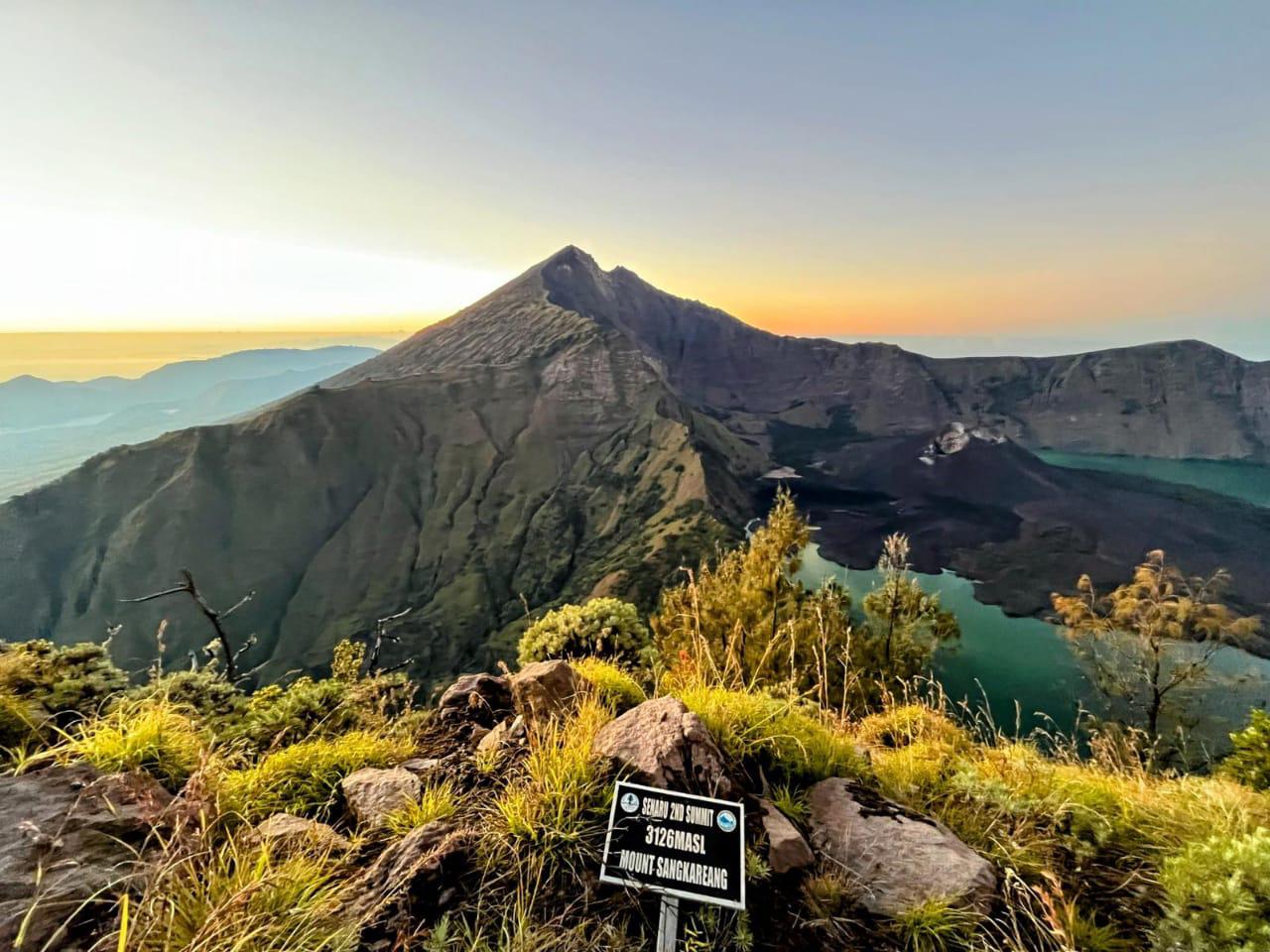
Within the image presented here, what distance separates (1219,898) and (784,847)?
6.08 ft

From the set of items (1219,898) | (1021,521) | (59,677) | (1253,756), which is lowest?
(1021,521)

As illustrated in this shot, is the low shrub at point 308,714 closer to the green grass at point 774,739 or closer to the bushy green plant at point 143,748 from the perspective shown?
the bushy green plant at point 143,748

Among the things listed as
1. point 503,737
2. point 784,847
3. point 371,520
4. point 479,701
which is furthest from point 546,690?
point 371,520

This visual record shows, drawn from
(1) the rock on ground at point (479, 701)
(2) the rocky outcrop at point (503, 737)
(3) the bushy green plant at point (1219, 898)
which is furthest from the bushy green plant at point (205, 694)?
(3) the bushy green plant at point (1219, 898)

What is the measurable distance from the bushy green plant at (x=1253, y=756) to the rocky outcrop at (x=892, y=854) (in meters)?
7.13

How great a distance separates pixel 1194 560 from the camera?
10050 cm

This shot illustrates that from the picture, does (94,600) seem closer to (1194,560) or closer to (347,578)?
(347,578)

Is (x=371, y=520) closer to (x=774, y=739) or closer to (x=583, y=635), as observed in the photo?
(x=583, y=635)

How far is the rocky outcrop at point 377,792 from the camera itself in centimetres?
327

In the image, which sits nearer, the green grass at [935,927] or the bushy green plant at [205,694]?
the green grass at [935,927]

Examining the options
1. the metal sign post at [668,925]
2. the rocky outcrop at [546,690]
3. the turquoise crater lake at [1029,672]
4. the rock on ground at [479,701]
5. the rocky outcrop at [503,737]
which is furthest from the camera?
the turquoise crater lake at [1029,672]

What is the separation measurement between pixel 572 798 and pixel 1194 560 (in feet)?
475

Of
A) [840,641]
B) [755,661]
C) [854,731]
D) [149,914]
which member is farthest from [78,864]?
[840,641]

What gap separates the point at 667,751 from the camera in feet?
10.9
